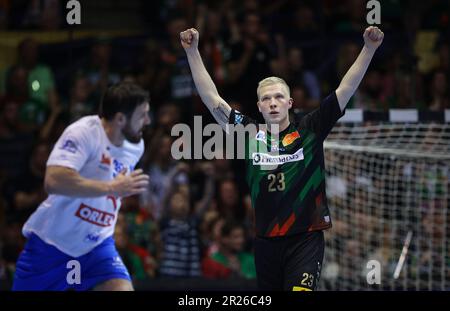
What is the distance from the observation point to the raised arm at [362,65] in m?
5.50

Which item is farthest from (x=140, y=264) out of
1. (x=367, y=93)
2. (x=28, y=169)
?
(x=367, y=93)

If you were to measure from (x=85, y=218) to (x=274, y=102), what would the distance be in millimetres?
1697

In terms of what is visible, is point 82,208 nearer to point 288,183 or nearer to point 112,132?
point 112,132

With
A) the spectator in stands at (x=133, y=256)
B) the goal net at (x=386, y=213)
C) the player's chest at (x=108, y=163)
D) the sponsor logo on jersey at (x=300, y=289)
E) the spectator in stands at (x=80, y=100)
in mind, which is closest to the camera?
the sponsor logo on jersey at (x=300, y=289)

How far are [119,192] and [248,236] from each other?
3.28 metres

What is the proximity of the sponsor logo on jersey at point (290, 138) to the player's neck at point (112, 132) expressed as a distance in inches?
55.9

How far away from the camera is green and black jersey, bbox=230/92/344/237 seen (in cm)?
550

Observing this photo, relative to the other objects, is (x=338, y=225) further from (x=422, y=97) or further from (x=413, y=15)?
(x=413, y=15)

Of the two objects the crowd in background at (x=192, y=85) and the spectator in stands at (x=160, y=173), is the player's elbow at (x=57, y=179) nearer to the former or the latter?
the crowd in background at (x=192, y=85)

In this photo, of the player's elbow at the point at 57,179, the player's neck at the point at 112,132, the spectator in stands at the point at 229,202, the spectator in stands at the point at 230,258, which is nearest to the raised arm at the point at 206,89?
the player's neck at the point at 112,132

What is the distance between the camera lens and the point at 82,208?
255 inches

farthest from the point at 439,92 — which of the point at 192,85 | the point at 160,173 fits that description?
the point at 160,173

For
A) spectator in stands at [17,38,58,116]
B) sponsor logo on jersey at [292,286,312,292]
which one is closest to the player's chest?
sponsor logo on jersey at [292,286,312,292]

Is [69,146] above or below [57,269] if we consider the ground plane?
above
